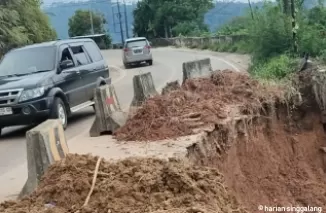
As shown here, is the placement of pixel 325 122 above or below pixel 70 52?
below

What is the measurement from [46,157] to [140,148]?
6.30 ft

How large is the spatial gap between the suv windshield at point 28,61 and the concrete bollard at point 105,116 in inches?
141

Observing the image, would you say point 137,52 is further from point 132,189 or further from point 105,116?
point 132,189

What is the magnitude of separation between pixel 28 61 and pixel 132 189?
8.49m

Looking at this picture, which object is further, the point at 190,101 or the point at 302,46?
the point at 302,46

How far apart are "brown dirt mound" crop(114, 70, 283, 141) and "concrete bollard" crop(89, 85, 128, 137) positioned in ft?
1.17

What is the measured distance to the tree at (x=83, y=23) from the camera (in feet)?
271

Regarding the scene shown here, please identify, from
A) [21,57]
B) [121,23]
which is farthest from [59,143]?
[121,23]

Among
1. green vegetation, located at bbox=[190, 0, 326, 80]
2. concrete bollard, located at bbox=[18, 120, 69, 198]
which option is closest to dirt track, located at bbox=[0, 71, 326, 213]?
concrete bollard, located at bbox=[18, 120, 69, 198]

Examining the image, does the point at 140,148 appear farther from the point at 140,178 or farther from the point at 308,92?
the point at 308,92

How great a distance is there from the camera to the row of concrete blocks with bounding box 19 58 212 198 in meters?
6.33

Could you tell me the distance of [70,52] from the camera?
546 inches

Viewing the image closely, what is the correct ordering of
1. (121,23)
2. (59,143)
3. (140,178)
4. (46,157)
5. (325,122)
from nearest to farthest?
(140,178), (46,157), (59,143), (325,122), (121,23)

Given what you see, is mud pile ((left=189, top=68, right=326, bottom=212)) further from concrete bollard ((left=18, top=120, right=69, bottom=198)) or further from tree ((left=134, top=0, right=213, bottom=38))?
tree ((left=134, top=0, right=213, bottom=38))
